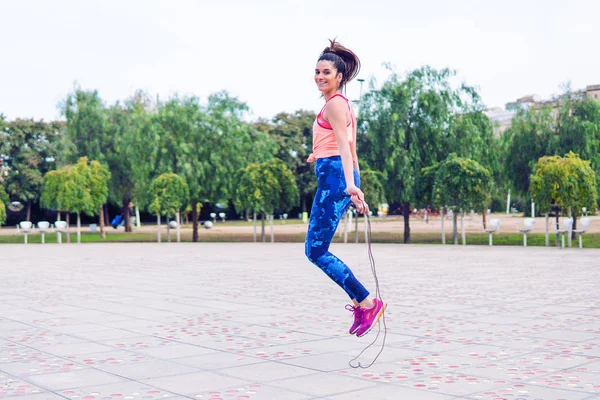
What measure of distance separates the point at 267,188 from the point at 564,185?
1158 centimetres

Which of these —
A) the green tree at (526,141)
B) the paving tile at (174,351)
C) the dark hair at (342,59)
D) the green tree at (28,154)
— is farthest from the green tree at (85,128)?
the dark hair at (342,59)

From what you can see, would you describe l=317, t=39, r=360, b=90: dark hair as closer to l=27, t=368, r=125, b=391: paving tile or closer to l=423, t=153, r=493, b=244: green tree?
l=27, t=368, r=125, b=391: paving tile

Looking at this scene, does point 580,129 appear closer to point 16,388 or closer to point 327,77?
point 327,77

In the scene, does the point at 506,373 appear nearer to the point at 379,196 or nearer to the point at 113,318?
the point at 113,318

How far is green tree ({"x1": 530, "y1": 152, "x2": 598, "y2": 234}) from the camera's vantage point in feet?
74.4

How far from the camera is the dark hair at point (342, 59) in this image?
207 inches

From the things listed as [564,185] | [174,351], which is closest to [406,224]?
[564,185]

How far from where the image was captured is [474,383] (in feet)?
14.5

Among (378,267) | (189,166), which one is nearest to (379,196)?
(189,166)

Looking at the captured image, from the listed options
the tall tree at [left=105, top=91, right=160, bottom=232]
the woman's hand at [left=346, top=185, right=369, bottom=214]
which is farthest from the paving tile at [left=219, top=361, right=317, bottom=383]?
the tall tree at [left=105, top=91, right=160, bottom=232]

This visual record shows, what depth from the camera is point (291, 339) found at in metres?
6.22

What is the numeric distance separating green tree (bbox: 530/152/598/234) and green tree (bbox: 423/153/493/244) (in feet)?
7.67

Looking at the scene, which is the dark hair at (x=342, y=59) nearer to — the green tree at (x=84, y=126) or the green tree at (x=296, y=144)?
the green tree at (x=84, y=126)

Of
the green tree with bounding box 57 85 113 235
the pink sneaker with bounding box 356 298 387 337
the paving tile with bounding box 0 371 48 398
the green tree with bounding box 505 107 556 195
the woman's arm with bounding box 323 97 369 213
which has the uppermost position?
the green tree with bounding box 57 85 113 235
